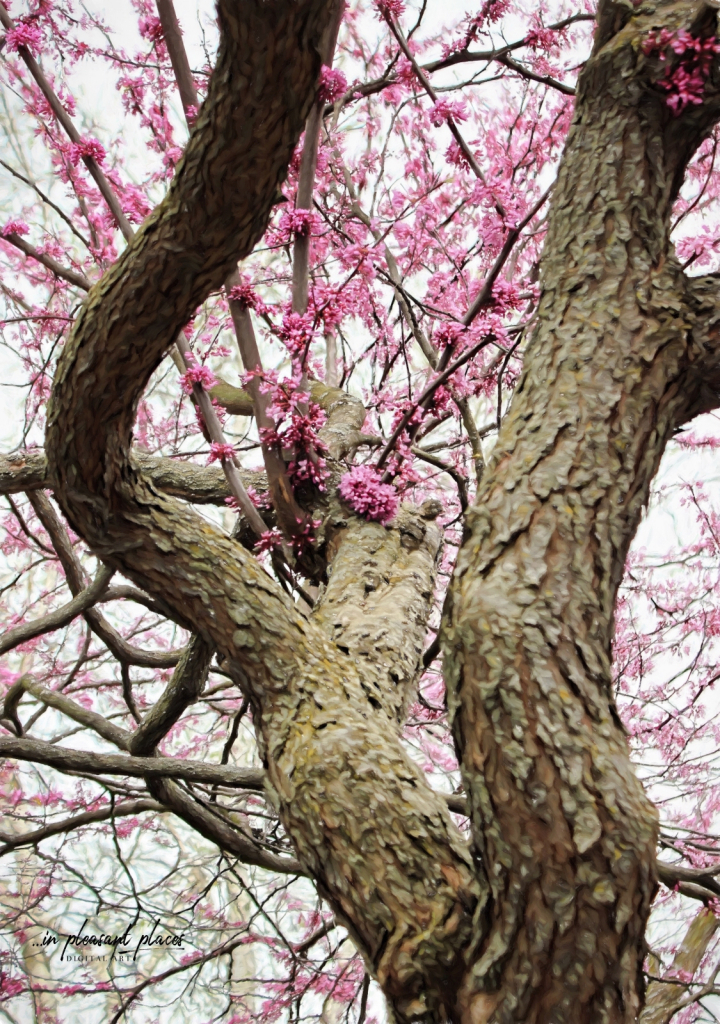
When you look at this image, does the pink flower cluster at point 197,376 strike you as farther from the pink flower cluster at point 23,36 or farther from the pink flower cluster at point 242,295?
the pink flower cluster at point 23,36

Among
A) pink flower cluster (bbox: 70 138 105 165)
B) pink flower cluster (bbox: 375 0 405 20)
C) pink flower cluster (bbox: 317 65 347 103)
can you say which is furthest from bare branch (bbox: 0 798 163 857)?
pink flower cluster (bbox: 375 0 405 20)

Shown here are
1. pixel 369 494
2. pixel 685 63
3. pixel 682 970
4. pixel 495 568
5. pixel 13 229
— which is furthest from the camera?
pixel 682 970

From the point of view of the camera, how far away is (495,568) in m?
1.14

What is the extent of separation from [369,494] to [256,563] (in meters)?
0.78

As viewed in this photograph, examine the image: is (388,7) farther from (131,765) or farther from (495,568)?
(131,765)

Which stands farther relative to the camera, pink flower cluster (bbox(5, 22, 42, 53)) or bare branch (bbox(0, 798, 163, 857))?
bare branch (bbox(0, 798, 163, 857))

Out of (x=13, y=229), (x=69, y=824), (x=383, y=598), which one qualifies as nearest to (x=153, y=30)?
(x=13, y=229)

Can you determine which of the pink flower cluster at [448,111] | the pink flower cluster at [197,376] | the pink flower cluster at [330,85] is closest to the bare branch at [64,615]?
the pink flower cluster at [197,376]

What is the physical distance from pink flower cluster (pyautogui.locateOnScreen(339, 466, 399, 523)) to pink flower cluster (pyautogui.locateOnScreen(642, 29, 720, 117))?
1215 mm

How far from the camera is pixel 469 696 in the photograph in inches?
42.3

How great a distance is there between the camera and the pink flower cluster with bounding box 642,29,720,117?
1.40 metres

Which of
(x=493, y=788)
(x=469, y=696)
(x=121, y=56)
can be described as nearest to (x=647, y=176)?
(x=469, y=696)

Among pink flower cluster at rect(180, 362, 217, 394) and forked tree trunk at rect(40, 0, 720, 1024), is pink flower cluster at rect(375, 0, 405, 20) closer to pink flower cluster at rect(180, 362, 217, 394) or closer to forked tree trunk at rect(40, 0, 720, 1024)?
forked tree trunk at rect(40, 0, 720, 1024)

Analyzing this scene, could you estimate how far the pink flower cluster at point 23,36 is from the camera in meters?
2.06
